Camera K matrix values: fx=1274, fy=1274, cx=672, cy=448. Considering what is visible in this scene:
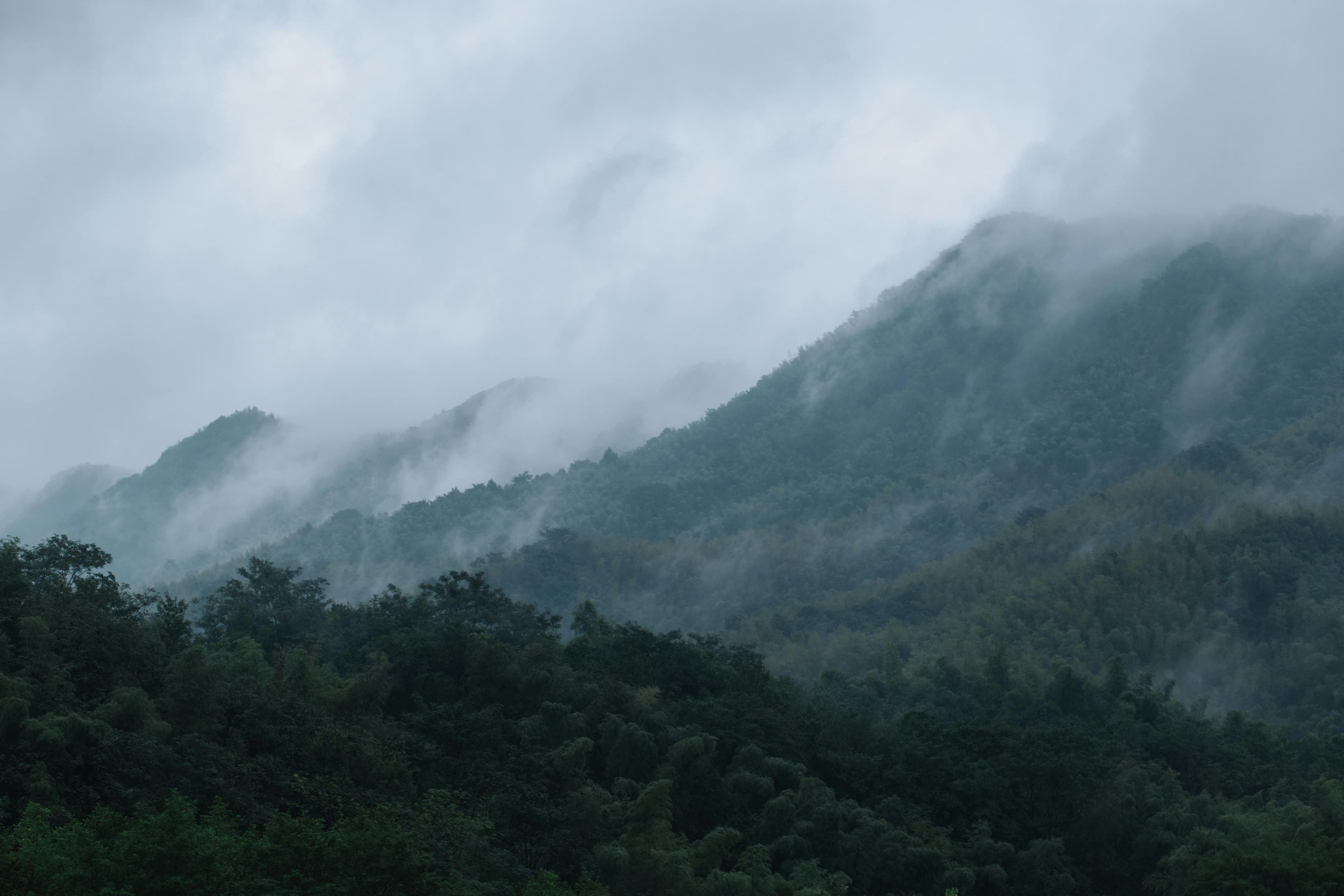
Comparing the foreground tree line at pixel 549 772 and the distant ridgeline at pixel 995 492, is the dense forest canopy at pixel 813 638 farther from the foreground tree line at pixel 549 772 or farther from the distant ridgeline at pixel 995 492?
the distant ridgeline at pixel 995 492

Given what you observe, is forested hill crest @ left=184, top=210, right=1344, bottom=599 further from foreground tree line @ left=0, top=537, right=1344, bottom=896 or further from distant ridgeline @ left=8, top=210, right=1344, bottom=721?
foreground tree line @ left=0, top=537, right=1344, bottom=896

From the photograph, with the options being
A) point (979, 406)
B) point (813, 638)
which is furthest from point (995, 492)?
point (813, 638)

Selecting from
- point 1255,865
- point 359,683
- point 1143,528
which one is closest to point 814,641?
point 1143,528

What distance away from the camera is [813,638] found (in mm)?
73438

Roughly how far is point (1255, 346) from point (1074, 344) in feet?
60.4

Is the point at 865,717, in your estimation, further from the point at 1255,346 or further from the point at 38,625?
the point at 1255,346

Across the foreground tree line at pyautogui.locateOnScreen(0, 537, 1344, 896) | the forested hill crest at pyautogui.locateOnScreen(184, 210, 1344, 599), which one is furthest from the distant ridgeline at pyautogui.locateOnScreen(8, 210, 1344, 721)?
the foreground tree line at pyautogui.locateOnScreen(0, 537, 1344, 896)

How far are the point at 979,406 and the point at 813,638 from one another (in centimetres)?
6674

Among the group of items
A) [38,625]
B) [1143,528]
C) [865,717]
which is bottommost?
[1143,528]

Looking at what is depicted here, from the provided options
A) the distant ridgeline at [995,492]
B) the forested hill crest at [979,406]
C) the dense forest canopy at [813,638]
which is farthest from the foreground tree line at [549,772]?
the forested hill crest at [979,406]

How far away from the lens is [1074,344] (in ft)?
441

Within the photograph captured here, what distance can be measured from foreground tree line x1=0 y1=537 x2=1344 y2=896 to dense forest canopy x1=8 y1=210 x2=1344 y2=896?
11 centimetres

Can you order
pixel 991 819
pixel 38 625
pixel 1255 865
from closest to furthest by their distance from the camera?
pixel 1255 865, pixel 38 625, pixel 991 819

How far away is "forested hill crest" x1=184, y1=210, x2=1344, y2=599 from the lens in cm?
11388
